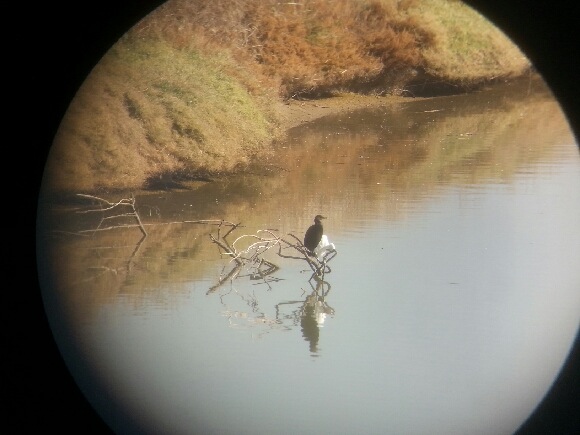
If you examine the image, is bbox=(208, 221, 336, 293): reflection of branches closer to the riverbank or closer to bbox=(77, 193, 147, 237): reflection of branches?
bbox=(77, 193, 147, 237): reflection of branches

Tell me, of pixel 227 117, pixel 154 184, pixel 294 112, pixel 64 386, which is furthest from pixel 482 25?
pixel 64 386

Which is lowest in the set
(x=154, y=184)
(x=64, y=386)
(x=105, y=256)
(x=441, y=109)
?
(x=64, y=386)

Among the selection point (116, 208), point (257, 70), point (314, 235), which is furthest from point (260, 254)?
point (257, 70)

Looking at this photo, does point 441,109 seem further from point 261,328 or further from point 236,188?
point 261,328

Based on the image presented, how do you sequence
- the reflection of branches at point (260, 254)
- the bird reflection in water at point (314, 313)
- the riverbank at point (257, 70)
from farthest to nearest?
the riverbank at point (257, 70), the reflection of branches at point (260, 254), the bird reflection in water at point (314, 313)

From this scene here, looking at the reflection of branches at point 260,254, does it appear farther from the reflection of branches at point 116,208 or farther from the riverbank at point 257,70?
the riverbank at point 257,70

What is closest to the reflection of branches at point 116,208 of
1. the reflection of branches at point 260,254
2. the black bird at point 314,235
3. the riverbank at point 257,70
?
the riverbank at point 257,70
